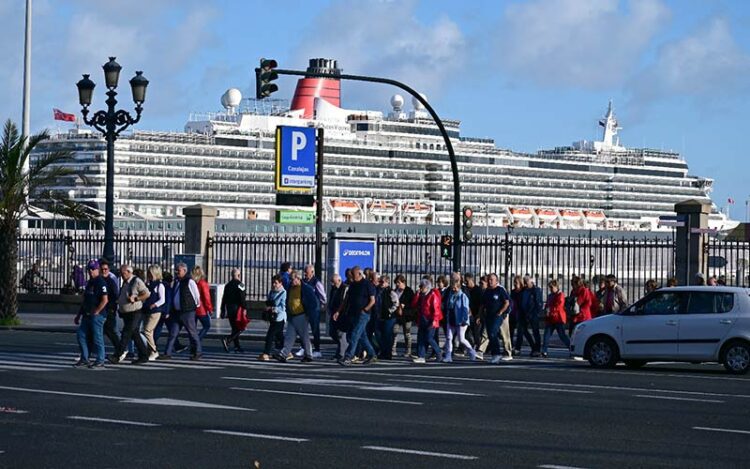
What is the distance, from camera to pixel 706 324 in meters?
21.1

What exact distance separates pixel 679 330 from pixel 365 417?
8721 millimetres

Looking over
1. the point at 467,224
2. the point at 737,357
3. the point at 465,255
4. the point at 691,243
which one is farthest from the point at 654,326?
the point at 465,255

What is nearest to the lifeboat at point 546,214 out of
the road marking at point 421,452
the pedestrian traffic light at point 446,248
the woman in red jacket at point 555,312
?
the pedestrian traffic light at point 446,248

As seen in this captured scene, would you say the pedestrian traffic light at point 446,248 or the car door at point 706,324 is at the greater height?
the pedestrian traffic light at point 446,248

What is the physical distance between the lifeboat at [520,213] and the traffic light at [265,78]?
3225 inches

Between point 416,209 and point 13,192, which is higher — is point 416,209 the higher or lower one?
the higher one

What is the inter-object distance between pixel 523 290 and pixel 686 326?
487cm

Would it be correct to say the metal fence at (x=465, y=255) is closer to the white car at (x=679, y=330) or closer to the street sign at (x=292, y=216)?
the street sign at (x=292, y=216)

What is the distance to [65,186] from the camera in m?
92.4

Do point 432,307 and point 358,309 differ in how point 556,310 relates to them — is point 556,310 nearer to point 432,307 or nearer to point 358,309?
point 432,307

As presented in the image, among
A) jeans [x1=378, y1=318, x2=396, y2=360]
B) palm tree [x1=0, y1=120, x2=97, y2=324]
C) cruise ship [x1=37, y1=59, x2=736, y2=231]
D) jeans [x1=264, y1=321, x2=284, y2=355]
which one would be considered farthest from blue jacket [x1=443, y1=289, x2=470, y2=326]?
cruise ship [x1=37, y1=59, x2=736, y2=231]

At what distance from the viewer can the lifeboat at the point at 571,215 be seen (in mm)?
115562

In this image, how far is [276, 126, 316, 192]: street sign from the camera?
35.1 m

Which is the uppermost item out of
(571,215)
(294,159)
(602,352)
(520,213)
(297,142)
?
(571,215)
